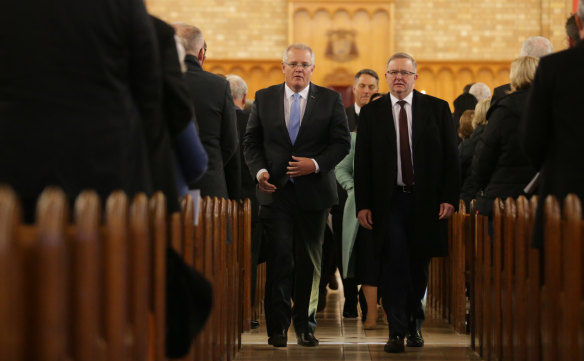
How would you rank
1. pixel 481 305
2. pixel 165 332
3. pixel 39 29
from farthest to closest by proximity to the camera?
pixel 481 305 < pixel 165 332 < pixel 39 29

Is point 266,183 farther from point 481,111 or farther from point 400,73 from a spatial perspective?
point 481,111

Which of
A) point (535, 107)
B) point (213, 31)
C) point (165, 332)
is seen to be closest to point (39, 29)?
point (165, 332)

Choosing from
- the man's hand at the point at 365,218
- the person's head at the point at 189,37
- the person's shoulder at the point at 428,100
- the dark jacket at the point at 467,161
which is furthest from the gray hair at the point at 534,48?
the person's head at the point at 189,37

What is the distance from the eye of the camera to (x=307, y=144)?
587 centimetres

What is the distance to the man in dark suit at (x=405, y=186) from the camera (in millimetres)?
5590

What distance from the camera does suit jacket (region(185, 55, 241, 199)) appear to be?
200 inches

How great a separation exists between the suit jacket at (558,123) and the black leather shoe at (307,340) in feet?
7.65

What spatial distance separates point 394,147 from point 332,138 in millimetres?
460

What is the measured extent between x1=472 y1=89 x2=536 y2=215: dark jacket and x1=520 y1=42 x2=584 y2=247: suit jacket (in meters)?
1.48

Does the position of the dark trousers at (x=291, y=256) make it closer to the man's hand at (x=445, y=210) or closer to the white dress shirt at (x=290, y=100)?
the white dress shirt at (x=290, y=100)

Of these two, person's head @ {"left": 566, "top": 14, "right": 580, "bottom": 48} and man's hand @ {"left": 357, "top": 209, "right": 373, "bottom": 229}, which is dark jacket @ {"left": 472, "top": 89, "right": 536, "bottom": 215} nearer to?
person's head @ {"left": 566, "top": 14, "right": 580, "bottom": 48}

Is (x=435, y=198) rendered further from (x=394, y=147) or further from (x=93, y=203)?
(x=93, y=203)

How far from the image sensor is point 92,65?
2.80m

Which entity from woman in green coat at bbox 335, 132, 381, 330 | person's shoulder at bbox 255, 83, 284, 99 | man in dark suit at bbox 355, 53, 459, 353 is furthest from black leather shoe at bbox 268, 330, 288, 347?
person's shoulder at bbox 255, 83, 284, 99
